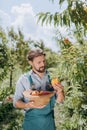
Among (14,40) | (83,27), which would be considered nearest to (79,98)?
(83,27)

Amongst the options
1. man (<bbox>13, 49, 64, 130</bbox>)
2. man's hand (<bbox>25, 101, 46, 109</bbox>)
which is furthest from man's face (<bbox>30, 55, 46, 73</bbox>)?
man's hand (<bbox>25, 101, 46, 109</bbox>)

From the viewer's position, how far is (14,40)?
38.4 meters

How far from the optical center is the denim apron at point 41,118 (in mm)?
3568

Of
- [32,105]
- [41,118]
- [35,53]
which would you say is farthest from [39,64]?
[41,118]

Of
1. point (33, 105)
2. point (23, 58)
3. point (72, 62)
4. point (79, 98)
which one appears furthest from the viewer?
point (23, 58)

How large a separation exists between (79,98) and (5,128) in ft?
17.5

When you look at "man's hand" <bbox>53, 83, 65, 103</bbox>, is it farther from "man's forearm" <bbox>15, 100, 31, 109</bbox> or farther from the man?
"man's forearm" <bbox>15, 100, 31, 109</bbox>

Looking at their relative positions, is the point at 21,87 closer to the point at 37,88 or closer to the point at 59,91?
the point at 37,88

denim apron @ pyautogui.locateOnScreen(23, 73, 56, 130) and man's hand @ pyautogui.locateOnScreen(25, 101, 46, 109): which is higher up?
man's hand @ pyautogui.locateOnScreen(25, 101, 46, 109)

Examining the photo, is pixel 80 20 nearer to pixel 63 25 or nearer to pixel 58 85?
pixel 63 25

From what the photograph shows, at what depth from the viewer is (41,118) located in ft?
11.8

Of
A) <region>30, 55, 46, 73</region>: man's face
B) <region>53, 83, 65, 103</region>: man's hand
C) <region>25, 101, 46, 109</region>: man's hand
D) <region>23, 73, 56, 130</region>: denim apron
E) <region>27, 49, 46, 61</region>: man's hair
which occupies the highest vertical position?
<region>27, 49, 46, 61</region>: man's hair

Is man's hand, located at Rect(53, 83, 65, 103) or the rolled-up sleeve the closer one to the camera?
man's hand, located at Rect(53, 83, 65, 103)

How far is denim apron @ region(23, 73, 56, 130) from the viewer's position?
3568 mm
